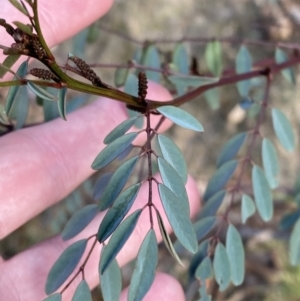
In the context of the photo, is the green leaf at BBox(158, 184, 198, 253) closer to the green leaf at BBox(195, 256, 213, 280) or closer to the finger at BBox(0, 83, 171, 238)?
the green leaf at BBox(195, 256, 213, 280)

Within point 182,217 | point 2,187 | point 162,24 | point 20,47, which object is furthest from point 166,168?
point 162,24

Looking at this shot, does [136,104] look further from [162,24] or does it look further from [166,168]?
[162,24]

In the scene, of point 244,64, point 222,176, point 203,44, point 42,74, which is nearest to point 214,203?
point 222,176

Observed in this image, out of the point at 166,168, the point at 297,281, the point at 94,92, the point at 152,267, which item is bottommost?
the point at 297,281

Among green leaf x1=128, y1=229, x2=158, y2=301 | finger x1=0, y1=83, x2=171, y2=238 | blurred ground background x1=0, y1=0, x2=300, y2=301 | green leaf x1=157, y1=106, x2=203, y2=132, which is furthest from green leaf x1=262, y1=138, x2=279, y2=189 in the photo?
blurred ground background x1=0, y1=0, x2=300, y2=301

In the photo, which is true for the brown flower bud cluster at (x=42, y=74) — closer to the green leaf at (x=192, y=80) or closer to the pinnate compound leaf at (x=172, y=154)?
the pinnate compound leaf at (x=172, y=154)

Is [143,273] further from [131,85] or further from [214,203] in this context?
[131,85]

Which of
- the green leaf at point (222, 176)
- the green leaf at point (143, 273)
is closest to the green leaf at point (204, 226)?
the green leaf at point (222, 176)
